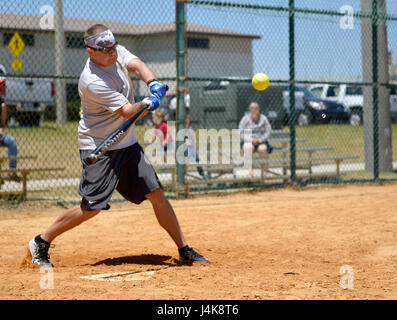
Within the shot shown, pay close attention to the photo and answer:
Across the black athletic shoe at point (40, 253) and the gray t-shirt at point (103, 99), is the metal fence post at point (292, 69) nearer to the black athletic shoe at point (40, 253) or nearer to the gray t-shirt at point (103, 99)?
the gray t-shirt at point (103, 99)

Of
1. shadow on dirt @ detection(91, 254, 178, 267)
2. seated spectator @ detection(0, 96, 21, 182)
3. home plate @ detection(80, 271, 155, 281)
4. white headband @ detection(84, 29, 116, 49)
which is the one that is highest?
white headband @ detection(84, 29, 116, 49)

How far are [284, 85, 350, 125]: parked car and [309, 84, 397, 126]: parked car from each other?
8.0 inches

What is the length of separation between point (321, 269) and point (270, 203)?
3923mm

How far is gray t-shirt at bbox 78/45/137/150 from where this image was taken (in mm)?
4707

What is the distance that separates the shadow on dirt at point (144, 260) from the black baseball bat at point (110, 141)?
41.8 inches

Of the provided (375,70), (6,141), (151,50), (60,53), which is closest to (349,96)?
(151,50)

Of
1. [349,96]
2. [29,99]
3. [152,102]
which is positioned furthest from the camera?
[349,96]

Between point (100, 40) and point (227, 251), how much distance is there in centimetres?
237

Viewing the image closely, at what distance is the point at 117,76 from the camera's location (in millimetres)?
4836

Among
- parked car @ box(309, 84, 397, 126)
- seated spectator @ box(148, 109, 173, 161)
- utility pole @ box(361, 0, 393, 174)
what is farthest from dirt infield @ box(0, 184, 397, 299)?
parked car @ box(309, 84, 397, 126)

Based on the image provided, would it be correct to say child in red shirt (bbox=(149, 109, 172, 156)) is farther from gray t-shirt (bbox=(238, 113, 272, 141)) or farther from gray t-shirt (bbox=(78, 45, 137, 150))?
gray t-shirt (bbox=(78, 45, 137, 150))

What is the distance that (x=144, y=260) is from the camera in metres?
5.45

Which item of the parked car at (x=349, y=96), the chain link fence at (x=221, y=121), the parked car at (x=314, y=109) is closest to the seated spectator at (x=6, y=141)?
the chain link fence at (x=221, y=121)

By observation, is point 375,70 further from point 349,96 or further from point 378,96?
point 349,96
